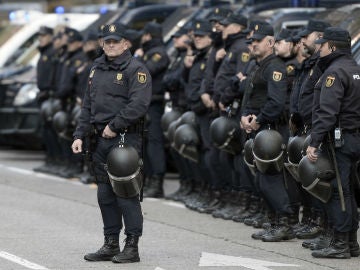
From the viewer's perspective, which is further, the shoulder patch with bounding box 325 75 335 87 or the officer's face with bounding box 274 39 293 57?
the officer's face with bounding box 274 39 293 57

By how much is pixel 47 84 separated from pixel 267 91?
6.31 metres

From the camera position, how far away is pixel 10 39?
71.9ft

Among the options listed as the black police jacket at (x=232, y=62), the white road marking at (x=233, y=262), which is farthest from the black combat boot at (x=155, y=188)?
the white road marking at (x=233, y=262)

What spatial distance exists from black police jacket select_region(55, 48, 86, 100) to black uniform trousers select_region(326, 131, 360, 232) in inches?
276

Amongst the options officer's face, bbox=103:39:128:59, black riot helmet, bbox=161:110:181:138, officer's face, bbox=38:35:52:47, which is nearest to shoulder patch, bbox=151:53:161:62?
black riot helmet, bbox=161:110:181:138

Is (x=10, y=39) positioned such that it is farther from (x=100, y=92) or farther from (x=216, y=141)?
(x=100, y=92)

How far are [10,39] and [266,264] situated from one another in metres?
12.0

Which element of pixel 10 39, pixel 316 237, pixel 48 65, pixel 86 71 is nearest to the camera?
pixel 316 237

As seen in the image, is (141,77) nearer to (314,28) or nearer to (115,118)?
(115,118)

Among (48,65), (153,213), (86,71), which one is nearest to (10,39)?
(48,65)

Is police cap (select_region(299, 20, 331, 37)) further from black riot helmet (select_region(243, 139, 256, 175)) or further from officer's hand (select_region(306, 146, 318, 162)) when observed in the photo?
officer's hand (select_region(306, 146, 318, 162))

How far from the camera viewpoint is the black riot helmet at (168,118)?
1520cm

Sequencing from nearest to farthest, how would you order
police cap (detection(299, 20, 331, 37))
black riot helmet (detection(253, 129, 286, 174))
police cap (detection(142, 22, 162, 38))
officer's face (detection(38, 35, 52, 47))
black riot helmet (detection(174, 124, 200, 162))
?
black riot helmet (detection(253, 129, 286, 174)) < police cap (detection(299, 20, 331, 37)) < black riot helmet (detection(174, 124, 200, 162)) < police cap (detection(142, 22, 162, 38)) < officer's face (detection(38, 35, 52, 47))

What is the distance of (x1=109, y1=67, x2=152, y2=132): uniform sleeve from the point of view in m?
10.4
